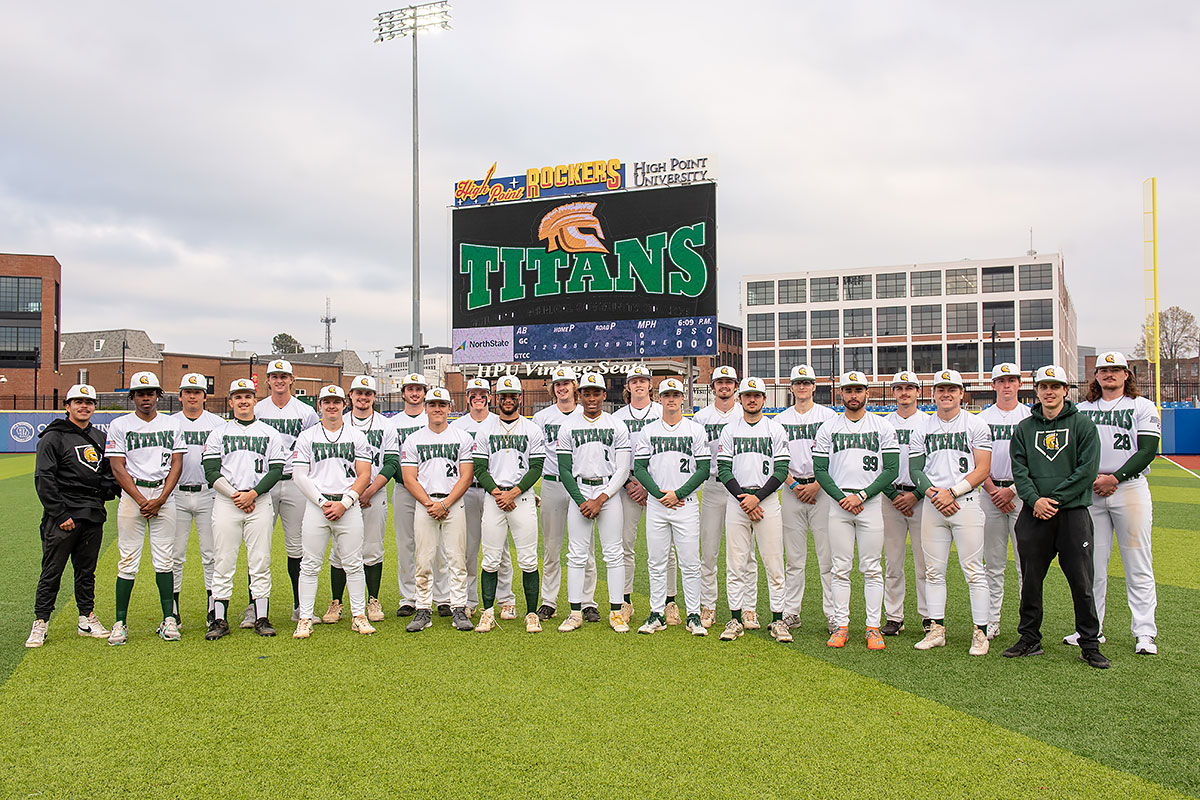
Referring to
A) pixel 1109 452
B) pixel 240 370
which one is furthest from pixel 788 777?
pixel 240 370

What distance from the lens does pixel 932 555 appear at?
5703 millimetres

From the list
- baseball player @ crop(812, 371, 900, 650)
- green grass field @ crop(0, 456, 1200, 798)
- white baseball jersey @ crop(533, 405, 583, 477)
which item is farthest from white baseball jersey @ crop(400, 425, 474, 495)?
baseball player @ crop(812, 371, 900, 650)

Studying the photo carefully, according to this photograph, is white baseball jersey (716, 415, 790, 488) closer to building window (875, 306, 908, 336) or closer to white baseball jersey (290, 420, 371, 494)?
white baseball jersey (290, 420, 371, 494)

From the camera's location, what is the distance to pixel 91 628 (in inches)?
236

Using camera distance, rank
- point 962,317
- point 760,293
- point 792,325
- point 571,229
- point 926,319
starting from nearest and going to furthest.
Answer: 1. point 571,229
2. point 962,317
3. point 926,319
4. point 792,325
5. point 760,293

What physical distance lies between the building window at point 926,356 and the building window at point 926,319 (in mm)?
1213

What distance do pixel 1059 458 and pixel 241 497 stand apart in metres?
A: 6.08

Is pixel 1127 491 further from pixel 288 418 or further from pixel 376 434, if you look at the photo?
pixel 288 418

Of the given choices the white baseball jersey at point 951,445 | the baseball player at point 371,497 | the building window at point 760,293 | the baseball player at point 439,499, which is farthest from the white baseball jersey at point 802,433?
the building window at point 760,293

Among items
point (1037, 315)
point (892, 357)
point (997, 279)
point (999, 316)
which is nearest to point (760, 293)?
point (892, 357)

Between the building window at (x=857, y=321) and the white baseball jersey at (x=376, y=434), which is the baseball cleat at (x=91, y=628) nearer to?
the white baseball jersey at (x=376, y=434)

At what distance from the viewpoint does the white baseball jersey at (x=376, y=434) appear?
6.73m

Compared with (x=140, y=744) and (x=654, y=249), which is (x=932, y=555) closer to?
(x=140, y=744)

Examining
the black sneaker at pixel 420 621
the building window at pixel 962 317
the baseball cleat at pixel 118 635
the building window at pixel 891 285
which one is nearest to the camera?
the baseball cleat at pixel 118 635
